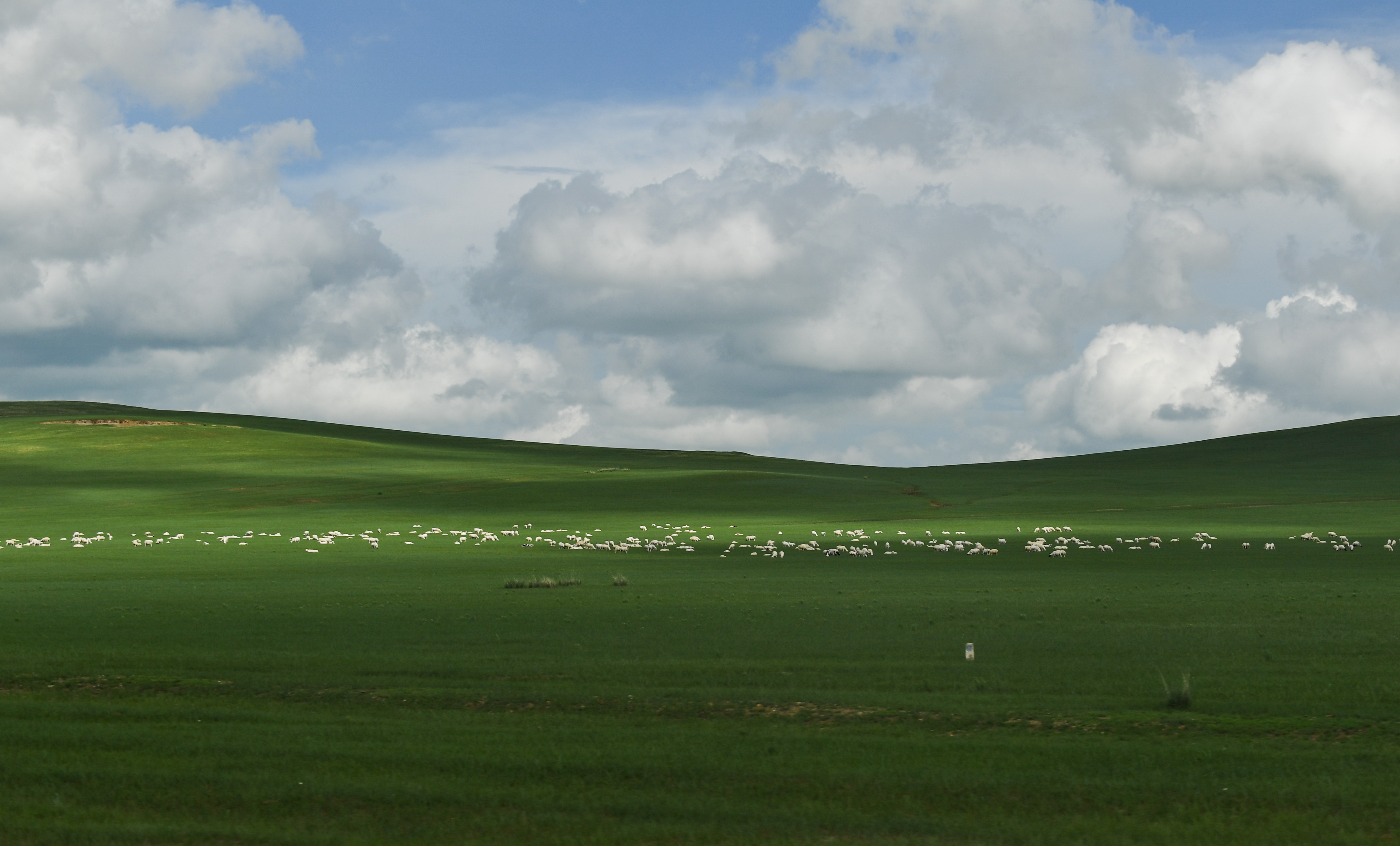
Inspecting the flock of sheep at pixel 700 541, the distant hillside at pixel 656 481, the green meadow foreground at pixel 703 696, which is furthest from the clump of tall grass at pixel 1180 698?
the distant hillside at pixel 656 481

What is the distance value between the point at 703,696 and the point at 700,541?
36.2m

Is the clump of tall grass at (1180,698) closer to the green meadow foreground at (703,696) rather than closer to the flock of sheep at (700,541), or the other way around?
the green meadow foreground at (703,696)

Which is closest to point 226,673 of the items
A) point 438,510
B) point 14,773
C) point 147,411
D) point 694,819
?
point 14,773

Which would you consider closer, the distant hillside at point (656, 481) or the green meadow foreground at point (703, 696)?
the green meadow foreground at point (703, 696)

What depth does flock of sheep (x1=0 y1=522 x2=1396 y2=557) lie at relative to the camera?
4506 cm

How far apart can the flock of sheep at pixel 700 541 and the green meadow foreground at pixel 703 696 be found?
3.06 ft

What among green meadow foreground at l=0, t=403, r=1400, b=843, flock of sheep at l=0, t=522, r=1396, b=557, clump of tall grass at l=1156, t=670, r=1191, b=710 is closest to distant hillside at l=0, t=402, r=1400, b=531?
flock of sheep at l=0, t=522, r=1396, b=557

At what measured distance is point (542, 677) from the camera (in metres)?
16.0

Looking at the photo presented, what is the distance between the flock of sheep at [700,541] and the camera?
45.1m

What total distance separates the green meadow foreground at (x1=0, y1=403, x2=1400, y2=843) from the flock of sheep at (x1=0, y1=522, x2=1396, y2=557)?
0.93 m

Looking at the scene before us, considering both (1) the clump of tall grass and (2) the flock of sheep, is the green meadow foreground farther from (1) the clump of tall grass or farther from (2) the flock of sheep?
(2) the flock of sheep

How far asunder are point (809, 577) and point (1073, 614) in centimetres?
1175

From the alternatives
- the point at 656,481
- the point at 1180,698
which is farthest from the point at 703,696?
the point at 656,481

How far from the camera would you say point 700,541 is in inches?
1993
